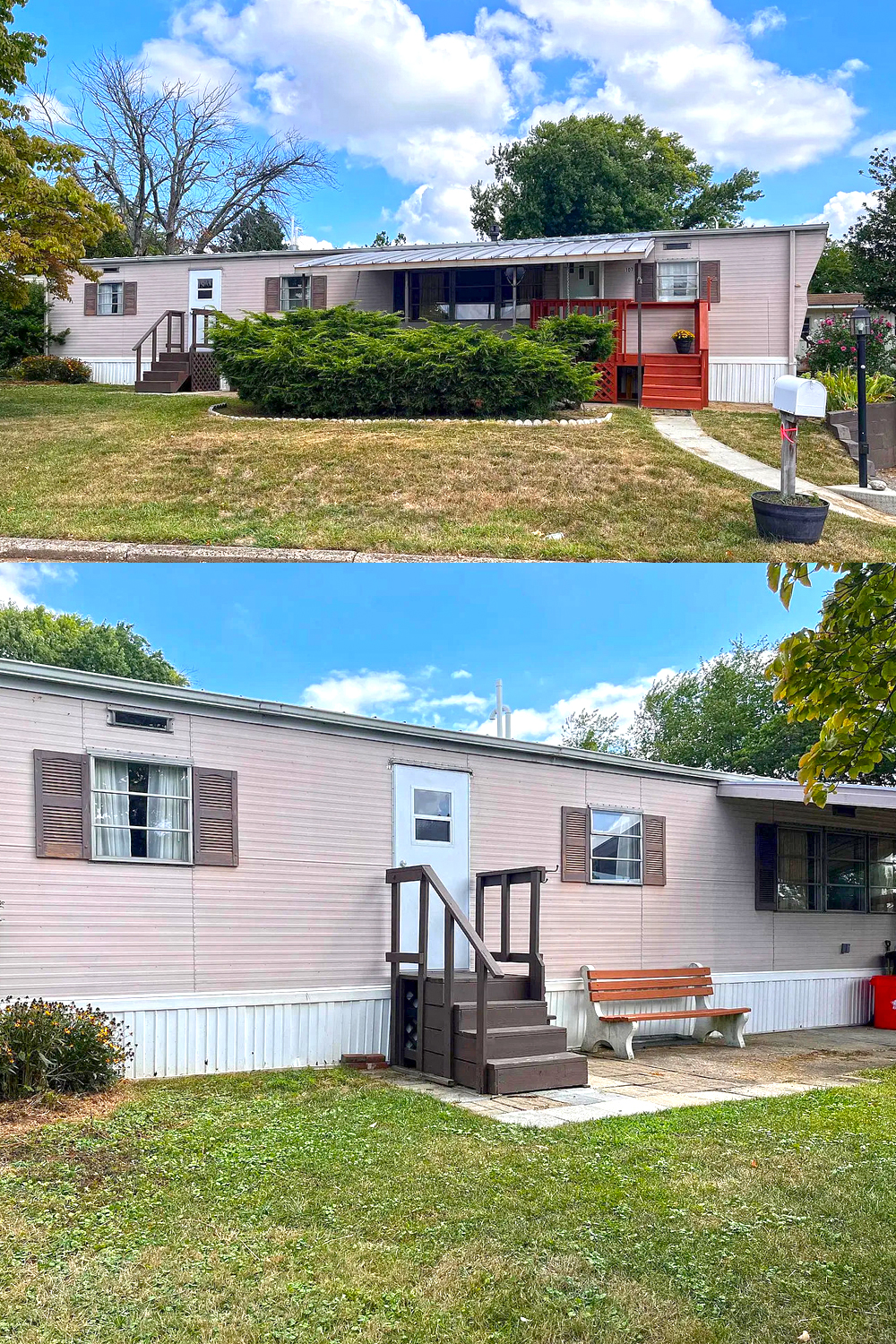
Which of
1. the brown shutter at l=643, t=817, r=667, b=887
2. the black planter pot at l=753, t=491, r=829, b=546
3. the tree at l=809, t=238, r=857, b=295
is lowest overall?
the brown shutter at l=643, t=817, r=667, b=887

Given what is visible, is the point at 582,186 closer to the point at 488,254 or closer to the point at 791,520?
the point at 488,254

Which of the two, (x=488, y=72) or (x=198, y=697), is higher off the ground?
(x=488, y=72)

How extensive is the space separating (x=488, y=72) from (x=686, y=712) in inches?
733

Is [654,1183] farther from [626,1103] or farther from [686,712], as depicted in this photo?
[686,712]

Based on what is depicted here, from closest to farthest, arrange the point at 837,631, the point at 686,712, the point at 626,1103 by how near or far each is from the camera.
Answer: the point at 837,631, the point at 626,1103, the point at 686,712

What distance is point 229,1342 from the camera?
3707mm

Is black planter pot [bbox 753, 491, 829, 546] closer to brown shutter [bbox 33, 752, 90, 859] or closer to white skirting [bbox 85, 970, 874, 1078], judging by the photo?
white skirting [bbox 85, 970, 874, 1078]

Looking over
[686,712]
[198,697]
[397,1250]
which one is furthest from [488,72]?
[397,1250]

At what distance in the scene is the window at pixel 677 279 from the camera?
19703 millimetres

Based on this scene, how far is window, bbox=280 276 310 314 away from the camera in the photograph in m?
21.6

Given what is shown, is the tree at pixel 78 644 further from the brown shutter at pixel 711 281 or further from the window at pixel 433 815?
the window at pixel 433 815

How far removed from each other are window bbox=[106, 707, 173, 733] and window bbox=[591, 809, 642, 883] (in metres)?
4.81

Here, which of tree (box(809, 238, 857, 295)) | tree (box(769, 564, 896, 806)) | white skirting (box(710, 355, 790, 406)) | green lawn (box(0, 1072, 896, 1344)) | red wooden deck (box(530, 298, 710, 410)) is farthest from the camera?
tree (box(809, 238, 857, 295))

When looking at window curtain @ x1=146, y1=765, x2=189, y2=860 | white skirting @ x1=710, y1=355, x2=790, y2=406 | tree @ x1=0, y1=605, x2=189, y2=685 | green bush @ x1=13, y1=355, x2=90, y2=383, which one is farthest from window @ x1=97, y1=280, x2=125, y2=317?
window curtain @ x1=146, y1=765, x2=189, y2=860
